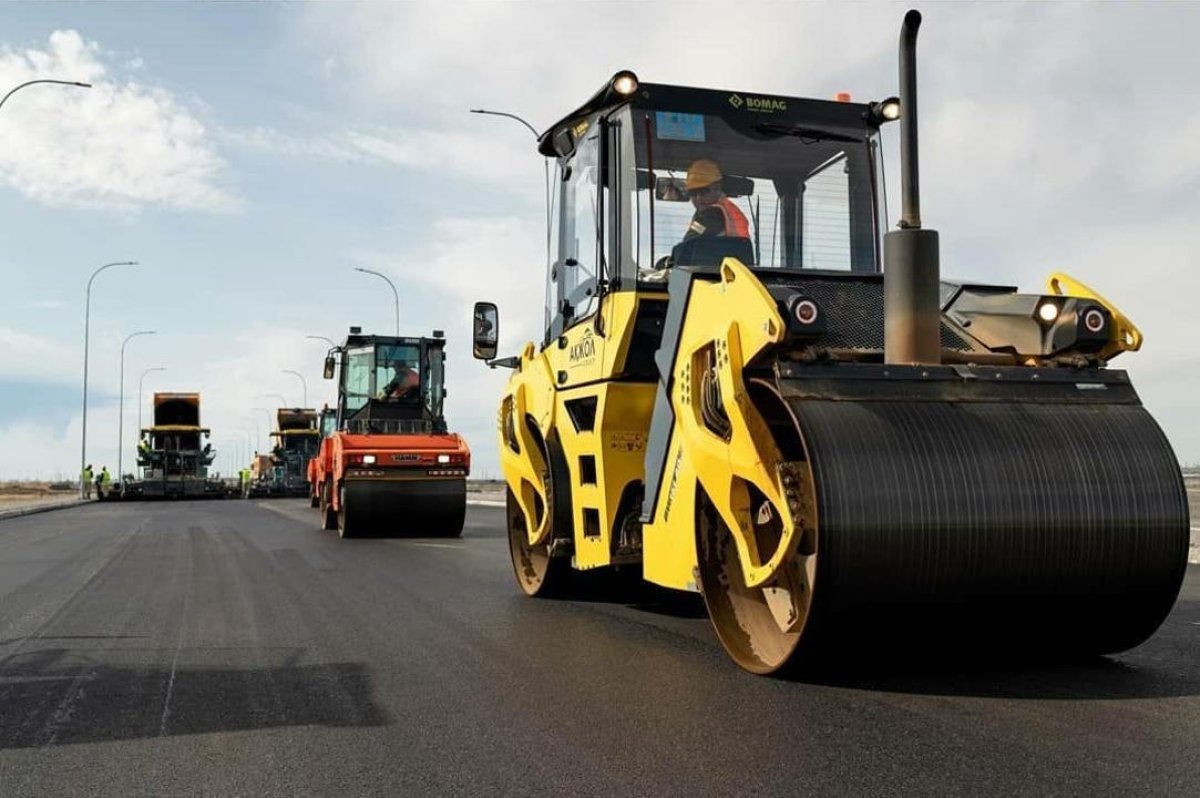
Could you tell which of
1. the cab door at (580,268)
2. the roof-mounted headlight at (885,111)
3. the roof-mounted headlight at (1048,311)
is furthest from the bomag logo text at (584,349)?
the roof-mounted headlight at (1048,311)

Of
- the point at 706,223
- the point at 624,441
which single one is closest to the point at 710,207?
the point at 706,223

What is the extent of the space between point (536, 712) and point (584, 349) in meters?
3.10

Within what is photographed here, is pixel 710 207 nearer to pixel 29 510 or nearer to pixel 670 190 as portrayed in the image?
pixel 670 190

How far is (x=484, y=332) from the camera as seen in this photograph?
9430mm

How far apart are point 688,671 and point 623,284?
94.0 inches

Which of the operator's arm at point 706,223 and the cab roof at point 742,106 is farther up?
the cab roof at point 742,106

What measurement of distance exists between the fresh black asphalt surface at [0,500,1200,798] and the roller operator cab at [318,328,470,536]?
9.59 meters

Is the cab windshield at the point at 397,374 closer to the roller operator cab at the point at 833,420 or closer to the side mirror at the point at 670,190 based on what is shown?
the roller operator cab at the point at 833,420

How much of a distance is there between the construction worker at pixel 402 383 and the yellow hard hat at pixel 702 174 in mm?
13485

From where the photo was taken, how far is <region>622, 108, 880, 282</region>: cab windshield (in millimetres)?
6945

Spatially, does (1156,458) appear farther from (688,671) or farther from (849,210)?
(849,210)

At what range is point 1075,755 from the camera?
3.96m

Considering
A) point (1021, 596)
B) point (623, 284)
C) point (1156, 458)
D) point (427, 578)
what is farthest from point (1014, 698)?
point (427, 578)

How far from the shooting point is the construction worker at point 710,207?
6.98 m
